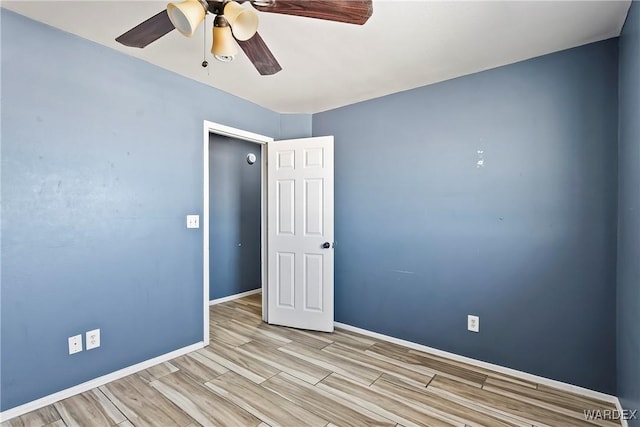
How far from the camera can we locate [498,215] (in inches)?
94.1

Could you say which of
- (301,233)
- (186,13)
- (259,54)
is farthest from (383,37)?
(301,233)

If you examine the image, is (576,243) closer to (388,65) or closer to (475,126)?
(475,126)

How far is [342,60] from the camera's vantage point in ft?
7.68

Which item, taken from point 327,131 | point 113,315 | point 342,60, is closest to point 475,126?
point 342,60

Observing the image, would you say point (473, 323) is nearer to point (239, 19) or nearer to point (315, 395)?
point (315, 395)

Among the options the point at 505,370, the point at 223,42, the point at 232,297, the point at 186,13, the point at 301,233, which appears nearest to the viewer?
the point at 186,13

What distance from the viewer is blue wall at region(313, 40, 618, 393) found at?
205 centimetres

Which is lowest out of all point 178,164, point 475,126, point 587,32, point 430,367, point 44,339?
point 430,367

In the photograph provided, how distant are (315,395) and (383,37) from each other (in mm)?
2420

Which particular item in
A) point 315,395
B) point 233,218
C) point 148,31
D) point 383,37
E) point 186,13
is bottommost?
point 315,395

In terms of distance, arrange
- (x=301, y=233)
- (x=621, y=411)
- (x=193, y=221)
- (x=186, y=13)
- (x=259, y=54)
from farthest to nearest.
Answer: (x=301, y=233)
(x=193, y=221)
(x=621, y=411)
(x=259, y=54)
(x=186, y=13)

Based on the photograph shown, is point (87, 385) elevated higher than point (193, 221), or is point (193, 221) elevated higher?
point (193, 221)

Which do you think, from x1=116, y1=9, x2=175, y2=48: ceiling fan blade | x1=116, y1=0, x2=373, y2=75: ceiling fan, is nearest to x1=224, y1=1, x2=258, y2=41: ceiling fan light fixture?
x1=116, y1=0, x2=373, y2=75: ceiling fan

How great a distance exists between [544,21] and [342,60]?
4.18ft
